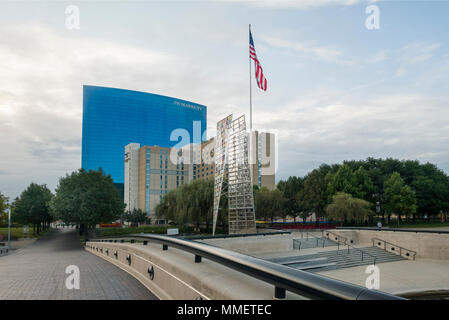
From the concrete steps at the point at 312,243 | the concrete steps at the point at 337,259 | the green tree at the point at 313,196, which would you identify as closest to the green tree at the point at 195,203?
the concrete steps at the point at 312,243

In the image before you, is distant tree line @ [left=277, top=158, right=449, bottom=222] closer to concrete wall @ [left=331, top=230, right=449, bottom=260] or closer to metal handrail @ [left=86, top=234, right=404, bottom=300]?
concrete wall @ [left=331, top=230, right=449, bottom=260]

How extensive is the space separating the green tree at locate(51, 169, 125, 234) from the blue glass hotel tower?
98948mm

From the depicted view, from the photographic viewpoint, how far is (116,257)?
11.4 m

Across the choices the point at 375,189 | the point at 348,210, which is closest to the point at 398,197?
the point at 375,189

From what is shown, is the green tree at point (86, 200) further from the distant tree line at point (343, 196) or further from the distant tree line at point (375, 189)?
the distant tree line at point (375, 189)

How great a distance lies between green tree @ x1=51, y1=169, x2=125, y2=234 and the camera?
33.4m

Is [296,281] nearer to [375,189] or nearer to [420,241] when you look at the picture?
[420,241]

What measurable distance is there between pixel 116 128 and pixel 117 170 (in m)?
18.7

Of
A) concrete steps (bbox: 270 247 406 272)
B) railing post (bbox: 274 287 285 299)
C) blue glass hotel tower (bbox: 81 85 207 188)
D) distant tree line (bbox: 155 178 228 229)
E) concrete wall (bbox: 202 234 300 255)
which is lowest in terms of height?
concrete steps (bbox: 270 247 406 272)

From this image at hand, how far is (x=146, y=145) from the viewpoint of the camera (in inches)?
5217

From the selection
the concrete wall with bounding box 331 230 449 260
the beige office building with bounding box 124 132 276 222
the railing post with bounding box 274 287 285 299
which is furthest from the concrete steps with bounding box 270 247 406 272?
the beige office building with bounding box 124 132 276 222

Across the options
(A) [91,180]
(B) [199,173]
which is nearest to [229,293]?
(A) [91,180]
